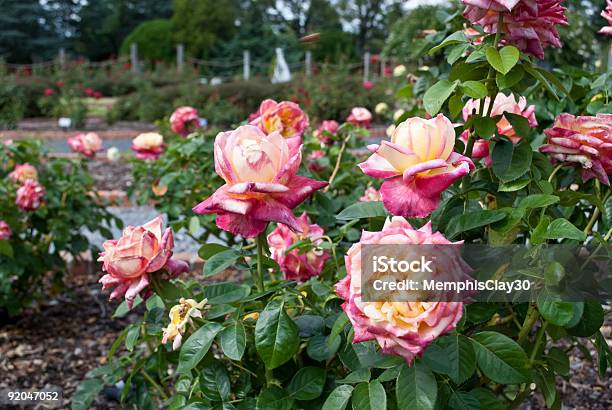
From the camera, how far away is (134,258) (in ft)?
2.71

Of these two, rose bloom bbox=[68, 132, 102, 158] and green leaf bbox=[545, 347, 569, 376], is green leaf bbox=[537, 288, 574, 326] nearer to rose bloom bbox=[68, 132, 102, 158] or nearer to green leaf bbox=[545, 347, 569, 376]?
green leaf bbox=[545, 347, 569, 376]

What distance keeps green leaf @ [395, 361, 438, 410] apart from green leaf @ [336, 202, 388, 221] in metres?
0.20

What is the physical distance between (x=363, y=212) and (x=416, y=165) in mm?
176

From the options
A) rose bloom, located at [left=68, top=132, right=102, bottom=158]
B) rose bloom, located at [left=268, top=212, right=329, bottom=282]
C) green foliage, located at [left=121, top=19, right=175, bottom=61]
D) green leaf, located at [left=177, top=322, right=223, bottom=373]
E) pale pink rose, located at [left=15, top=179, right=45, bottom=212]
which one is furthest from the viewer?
green foliage, located at [left=121, top=19, right=175, bottom=61]

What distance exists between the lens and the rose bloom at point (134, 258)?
825mm

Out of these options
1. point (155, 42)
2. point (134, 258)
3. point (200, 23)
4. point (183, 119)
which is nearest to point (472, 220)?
point (134, 258)

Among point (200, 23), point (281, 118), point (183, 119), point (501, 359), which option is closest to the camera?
point (501, 359)

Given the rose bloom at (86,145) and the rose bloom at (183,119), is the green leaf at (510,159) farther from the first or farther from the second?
the rose bloom at (86,145)

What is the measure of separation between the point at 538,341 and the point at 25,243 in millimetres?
1849


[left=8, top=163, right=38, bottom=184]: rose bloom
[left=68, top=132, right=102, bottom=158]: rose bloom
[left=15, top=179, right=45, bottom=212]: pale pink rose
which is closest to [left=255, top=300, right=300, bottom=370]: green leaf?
[left=15, top=179, right=45, bottom=212]: pale pink rose

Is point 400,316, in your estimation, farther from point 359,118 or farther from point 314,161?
point 359,118

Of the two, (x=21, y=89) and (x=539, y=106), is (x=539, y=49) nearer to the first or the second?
(x=539, y=106)

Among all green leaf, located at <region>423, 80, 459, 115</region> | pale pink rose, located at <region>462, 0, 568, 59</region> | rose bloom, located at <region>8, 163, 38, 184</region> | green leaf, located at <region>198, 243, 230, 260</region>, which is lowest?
rose bloom, located at <region>8, 163, 38, 184</region>

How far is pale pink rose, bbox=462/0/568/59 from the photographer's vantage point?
76cm
